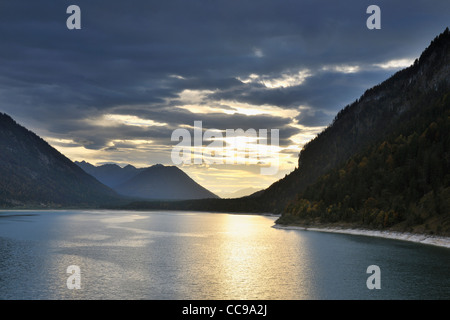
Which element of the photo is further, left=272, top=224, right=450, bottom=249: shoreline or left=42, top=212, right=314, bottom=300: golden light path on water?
left=272, top=224, right=450, bottom=249: shoreline

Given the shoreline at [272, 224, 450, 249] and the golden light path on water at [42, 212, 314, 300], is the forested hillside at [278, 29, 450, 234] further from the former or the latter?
the golden light path on water at [42, 212, 314, 300]

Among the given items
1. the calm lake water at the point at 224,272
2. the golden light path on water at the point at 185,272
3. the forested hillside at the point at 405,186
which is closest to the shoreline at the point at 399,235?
the forested hillside at the point at 405,186

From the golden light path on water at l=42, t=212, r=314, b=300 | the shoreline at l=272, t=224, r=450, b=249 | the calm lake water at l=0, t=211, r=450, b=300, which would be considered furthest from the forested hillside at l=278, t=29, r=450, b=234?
the golden light path on water at l=42, t=212, r=314, b=300

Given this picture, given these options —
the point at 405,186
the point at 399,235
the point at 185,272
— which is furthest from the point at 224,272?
the point at 405,186

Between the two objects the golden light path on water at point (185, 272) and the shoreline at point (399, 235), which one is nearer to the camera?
the golden light path on water at point (185, 272)

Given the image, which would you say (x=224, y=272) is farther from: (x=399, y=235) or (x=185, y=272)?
(x=399, y=235)

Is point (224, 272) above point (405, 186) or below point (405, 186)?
below

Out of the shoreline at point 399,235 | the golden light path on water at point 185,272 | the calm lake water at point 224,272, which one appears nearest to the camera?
the calm lake water at point 224,272

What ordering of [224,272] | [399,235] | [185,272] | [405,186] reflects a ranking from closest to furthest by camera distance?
1. [185,272]
2. [224,272]
3. [399,235]
4. [405,186]

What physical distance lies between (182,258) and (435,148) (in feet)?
394

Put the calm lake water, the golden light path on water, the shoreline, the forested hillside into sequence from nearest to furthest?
the calm lake water < the golden light path on water < the shoreline < the forested hillside

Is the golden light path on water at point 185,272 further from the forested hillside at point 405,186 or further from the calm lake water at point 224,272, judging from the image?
the forested hillside at point 405,186

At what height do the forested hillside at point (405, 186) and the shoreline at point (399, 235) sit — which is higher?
the forested hillside at point (405, 186)

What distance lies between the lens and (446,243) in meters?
106
